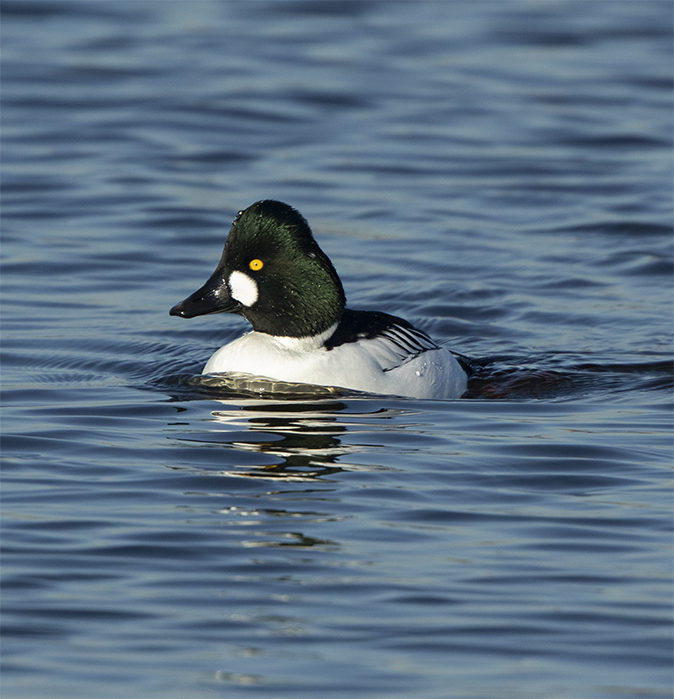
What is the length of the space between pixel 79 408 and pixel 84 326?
231 cm

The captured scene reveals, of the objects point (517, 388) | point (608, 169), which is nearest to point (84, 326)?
point (517, 388)

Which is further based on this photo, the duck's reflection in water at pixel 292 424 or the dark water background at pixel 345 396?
the duck's reflection in water at pixel 292 424

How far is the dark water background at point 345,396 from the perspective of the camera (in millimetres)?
4883

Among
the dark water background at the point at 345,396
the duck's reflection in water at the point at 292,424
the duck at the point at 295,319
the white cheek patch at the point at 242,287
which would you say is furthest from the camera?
the white cheek patch at the point at 242,287

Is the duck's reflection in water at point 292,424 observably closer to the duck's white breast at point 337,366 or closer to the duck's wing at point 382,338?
the duck's white breast at point 337,366

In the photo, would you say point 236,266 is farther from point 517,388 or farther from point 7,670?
point 7,670

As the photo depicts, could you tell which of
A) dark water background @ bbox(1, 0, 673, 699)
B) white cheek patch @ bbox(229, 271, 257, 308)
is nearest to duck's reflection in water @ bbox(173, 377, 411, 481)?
dark water background @ bbox(1, 0, 673, 699)

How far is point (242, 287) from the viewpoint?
27.5ft

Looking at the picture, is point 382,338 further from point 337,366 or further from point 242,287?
point 242,287

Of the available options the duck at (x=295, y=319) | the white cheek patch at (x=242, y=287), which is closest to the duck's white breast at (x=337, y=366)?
the duck at (x=295, y=319)

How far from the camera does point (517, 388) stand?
8.92 meters

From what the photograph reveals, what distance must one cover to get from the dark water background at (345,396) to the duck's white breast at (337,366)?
0.18 metres

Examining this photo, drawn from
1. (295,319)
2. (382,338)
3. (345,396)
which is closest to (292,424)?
(345,396)

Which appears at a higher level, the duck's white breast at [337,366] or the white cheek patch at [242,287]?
the white cheek patch at [242,287]
